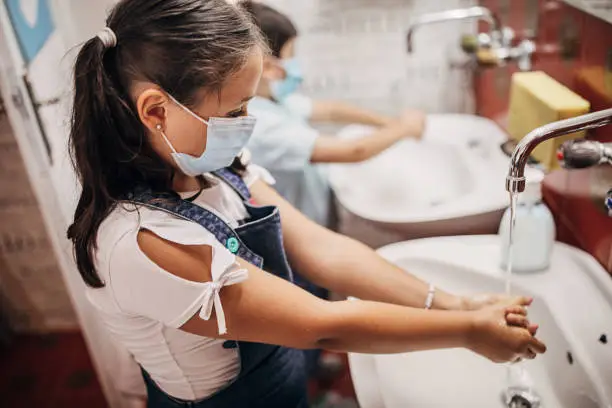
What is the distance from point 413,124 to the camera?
5.25 feet

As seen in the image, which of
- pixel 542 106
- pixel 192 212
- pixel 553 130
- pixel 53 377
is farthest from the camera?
pixel 53 377

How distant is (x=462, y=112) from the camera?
6.12ft

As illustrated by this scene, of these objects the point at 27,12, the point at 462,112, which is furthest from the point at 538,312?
the point at 27,12

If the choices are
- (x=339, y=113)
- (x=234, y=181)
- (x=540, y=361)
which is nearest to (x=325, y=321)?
(x=234, y=181)

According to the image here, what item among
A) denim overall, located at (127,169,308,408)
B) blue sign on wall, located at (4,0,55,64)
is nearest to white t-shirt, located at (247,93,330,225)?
denim overall, located at (127,169,308,408)

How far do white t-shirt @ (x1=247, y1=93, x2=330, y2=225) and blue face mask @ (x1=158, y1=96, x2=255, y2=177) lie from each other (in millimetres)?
520

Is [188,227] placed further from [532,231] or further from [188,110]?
[532,231]

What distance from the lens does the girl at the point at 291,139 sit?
1.38m

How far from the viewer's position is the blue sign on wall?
114 centimetres

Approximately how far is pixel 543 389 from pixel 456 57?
1.15m

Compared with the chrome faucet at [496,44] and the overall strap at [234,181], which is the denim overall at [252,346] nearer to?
the overall strap at [234,181]

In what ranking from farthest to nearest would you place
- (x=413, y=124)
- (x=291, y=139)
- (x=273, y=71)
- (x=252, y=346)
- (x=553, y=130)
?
(x=413, y=124) < (x=273, y=71) < (x=291, y=139) < (x=252, y=346) < (x=553, y=130)

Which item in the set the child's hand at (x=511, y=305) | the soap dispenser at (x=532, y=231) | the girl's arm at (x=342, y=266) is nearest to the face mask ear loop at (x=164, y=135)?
the girl's arm at (x=342, y=266)

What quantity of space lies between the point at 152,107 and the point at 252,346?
42 centimetres
